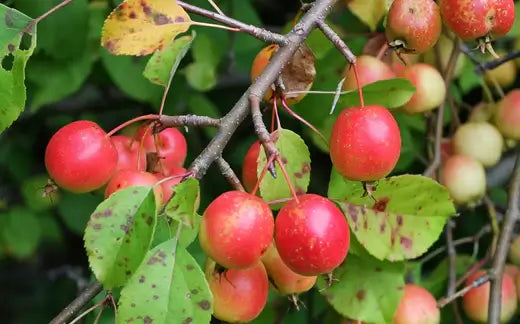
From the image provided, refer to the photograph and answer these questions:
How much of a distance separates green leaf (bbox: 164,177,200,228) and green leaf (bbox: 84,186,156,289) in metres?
0.02

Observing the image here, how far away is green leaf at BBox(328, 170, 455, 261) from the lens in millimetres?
871

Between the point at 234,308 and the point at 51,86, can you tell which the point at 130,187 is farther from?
the point at 51,86

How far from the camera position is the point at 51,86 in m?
1.37

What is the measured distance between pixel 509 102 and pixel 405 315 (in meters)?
0.42

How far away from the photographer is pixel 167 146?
90 cm

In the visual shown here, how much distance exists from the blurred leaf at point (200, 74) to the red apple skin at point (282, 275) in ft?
1.56

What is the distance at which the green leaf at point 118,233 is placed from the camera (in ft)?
2.29

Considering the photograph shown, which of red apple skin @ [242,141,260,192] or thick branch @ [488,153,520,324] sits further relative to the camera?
thick branch @ [488,153,520,324]

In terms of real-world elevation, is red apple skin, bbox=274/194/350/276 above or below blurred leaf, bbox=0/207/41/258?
above

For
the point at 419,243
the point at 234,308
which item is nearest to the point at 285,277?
the point at 234,308

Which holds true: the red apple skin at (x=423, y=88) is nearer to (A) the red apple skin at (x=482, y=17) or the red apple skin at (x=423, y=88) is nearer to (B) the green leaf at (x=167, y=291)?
(A) the red apple skin at (x=482, y=17)

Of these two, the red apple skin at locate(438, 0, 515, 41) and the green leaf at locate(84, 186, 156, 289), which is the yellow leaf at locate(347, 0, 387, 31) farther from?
the green leaf at locate(84, 186, 156, 289)

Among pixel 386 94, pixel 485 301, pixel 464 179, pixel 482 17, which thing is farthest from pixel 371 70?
pixel 485 301

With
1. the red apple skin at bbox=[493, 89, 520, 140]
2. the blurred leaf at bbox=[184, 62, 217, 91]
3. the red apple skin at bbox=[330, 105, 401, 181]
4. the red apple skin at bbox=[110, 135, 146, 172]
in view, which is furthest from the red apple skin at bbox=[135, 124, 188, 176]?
the red apple skin at bbox=[493, 89, 520, 140]
